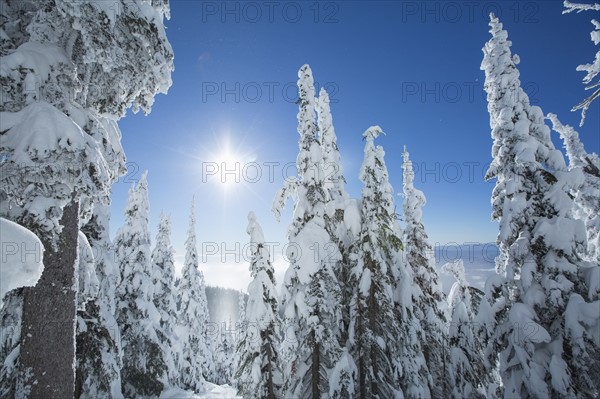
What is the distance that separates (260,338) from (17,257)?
47.6 feet

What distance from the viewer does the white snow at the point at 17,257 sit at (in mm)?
3031

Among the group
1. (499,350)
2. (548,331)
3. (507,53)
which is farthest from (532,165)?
(499,350)

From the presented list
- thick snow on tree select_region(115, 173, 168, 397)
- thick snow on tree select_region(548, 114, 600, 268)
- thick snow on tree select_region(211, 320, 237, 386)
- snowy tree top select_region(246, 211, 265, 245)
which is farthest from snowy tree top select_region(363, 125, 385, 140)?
thick snow on tree select_region(211, 320, 237, 386)

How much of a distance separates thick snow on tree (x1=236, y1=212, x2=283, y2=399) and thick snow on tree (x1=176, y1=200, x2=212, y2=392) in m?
22.3

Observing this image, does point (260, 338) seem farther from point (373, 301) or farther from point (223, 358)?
point (223, 358)

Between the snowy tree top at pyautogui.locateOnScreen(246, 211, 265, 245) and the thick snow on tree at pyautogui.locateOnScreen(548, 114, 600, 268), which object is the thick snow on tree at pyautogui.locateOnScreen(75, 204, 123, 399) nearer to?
the snowy tree top at pyautogui.locateOnScreen(246, 211, 265, 245)

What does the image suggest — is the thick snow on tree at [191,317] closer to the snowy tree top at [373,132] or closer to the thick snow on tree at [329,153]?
the thick snow on tree at [329,153]

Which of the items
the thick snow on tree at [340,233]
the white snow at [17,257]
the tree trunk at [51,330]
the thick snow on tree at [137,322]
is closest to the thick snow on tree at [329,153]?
the thick snow on tree at [340,233]

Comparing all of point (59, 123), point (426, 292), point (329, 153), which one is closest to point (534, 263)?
point (329, 153)

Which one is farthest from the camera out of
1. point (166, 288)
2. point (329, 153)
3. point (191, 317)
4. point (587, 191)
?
point (191, 317)

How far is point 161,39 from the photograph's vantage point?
22.6 feet

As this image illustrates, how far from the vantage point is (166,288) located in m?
31.9

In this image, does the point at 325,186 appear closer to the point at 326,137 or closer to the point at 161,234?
the point at 326,137

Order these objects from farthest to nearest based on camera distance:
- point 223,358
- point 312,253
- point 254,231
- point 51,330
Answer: point 223,358 < point 254,231 < point 312,253 < point 51,330
